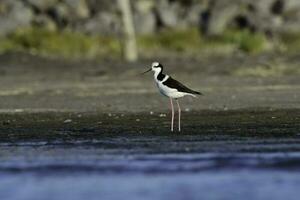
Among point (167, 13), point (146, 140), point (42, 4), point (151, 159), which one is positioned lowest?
point (151, 159)

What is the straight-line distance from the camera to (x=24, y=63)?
35.0 meters

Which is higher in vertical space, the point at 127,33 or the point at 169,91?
the point at 127,33

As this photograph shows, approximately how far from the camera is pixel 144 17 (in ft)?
150

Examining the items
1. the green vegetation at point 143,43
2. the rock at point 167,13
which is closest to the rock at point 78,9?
the rock at point 167,13

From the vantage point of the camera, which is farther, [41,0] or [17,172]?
[41,0]

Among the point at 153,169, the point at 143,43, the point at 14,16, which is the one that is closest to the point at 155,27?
the point at 143,43

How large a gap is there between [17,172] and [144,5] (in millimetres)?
34611

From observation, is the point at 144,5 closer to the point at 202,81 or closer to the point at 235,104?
the point at 202,81

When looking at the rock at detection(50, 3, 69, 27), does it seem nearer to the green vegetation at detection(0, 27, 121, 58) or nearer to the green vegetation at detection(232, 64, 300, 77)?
the green vegetation at detection(0, 27, 121, 58)

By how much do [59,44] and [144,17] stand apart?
603 cm

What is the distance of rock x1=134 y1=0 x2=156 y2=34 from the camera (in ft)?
146

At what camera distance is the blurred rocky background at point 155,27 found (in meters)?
40.1

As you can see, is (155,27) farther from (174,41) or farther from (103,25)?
(174,41)

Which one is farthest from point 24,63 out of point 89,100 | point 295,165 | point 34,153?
point 295,165
